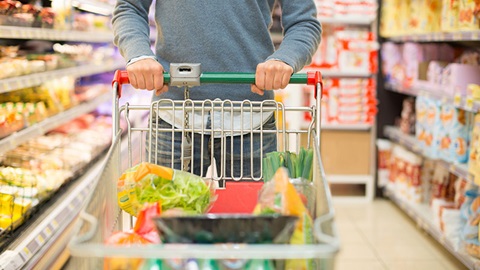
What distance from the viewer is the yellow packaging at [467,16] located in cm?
338

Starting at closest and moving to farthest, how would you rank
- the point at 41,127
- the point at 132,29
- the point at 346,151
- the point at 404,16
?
the point at 132,29 < the point at 41,127 < the point at 404,16 < the point at 346,151

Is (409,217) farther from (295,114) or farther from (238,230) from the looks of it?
(238,230)

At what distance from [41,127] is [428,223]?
2294 mm

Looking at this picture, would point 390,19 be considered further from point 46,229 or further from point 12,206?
point 12,206

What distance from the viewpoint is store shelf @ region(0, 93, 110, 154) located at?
2861mm

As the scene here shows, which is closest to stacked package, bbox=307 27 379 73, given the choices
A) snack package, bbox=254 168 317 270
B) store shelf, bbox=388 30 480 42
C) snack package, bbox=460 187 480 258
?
store shelf, bbox=388 30 480 42

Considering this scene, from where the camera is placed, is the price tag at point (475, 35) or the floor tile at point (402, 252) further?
the floor tile at point (402, 252)

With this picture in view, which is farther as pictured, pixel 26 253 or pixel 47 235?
pixel 47 235

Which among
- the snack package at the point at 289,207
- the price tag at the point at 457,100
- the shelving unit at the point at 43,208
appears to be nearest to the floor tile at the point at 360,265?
the price tag at the point at 457,100

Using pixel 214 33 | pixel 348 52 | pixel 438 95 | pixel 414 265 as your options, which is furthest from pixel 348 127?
pixel 214 33

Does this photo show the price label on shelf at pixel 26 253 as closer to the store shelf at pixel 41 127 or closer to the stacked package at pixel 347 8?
the store shelf at pixel 41 127

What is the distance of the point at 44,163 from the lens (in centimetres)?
358

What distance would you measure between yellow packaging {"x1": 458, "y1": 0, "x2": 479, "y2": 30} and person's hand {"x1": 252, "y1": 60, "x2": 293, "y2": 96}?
2.01 meters

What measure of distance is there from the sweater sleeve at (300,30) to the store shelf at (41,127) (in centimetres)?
136
